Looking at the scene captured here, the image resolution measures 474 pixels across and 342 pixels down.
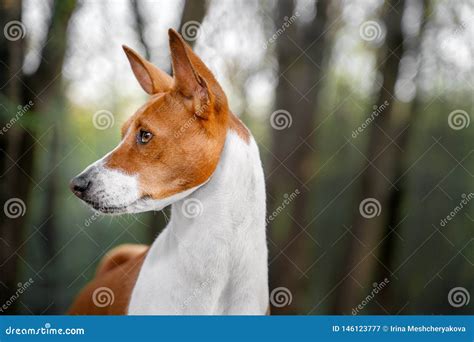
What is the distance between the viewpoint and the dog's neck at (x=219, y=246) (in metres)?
2.88

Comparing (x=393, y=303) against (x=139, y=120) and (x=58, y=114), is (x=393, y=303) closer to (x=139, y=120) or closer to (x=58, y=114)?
(x=139, y=120)

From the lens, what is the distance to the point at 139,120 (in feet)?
9.31

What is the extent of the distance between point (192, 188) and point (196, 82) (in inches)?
22.1

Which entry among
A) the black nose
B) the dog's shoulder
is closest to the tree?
the dog's shoulder

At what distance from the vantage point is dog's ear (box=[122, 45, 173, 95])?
3.06 meters

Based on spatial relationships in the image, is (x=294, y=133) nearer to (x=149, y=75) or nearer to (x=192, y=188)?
(x=149, y=75)

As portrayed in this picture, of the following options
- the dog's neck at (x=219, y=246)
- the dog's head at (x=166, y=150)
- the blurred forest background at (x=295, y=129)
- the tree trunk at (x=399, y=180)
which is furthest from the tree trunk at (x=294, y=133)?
the dog's head at (x=166, y=150)

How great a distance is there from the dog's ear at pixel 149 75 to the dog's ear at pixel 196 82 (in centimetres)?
17

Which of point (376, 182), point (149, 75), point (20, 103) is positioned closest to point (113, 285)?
point (149, 75)

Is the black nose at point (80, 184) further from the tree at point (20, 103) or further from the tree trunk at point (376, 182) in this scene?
the tree trunk at point (376, 182)

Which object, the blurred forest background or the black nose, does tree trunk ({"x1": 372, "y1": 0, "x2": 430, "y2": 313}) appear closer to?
the blurred forest background

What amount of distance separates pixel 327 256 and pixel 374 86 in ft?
6.32

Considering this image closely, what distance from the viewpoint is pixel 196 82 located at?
9.15 feet

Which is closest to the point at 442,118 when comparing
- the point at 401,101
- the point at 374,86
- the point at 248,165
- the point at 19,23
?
the point at 401,101
